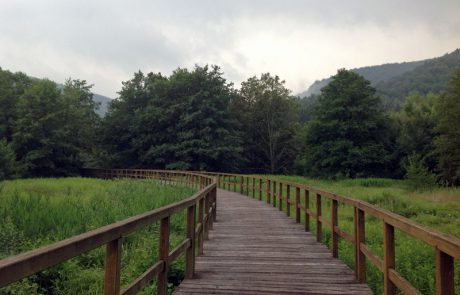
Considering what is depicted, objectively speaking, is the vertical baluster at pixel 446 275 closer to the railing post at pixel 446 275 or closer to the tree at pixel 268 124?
the railing post at pixel 446 275

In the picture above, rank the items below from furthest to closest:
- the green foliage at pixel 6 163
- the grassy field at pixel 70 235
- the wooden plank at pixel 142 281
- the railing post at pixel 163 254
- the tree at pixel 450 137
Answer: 1. the tree at pixel 450 137
2. the green foliage at pixel 6 163
3. the grassy field at pixel 70 235
4. the railing post at pixel 163 254
5. the wooden plank at pixel 142 281

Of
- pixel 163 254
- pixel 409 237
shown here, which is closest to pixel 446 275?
pixel 163 254

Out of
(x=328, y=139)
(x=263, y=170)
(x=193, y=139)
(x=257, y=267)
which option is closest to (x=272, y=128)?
(x=263, y=170)

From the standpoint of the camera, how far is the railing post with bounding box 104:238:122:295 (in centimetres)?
290

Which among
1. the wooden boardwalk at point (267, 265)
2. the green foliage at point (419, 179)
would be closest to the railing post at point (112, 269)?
the wooden boardwalk at point (267, 265)

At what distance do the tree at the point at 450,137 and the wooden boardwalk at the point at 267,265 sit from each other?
1332 inches

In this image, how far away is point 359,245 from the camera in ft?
18.5

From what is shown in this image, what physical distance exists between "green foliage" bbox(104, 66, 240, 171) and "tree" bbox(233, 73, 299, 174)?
6182mm

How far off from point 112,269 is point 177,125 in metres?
43.0

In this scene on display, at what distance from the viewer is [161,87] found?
48406 mm

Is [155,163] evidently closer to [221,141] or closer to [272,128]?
[221,141]

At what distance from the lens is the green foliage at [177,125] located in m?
44.2

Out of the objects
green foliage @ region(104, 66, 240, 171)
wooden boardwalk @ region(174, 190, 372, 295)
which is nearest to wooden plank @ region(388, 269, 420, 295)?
wooden boardwalk @ region(174, 190, 372, 295)

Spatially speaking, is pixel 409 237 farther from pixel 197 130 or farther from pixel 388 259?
pixel 197 130
